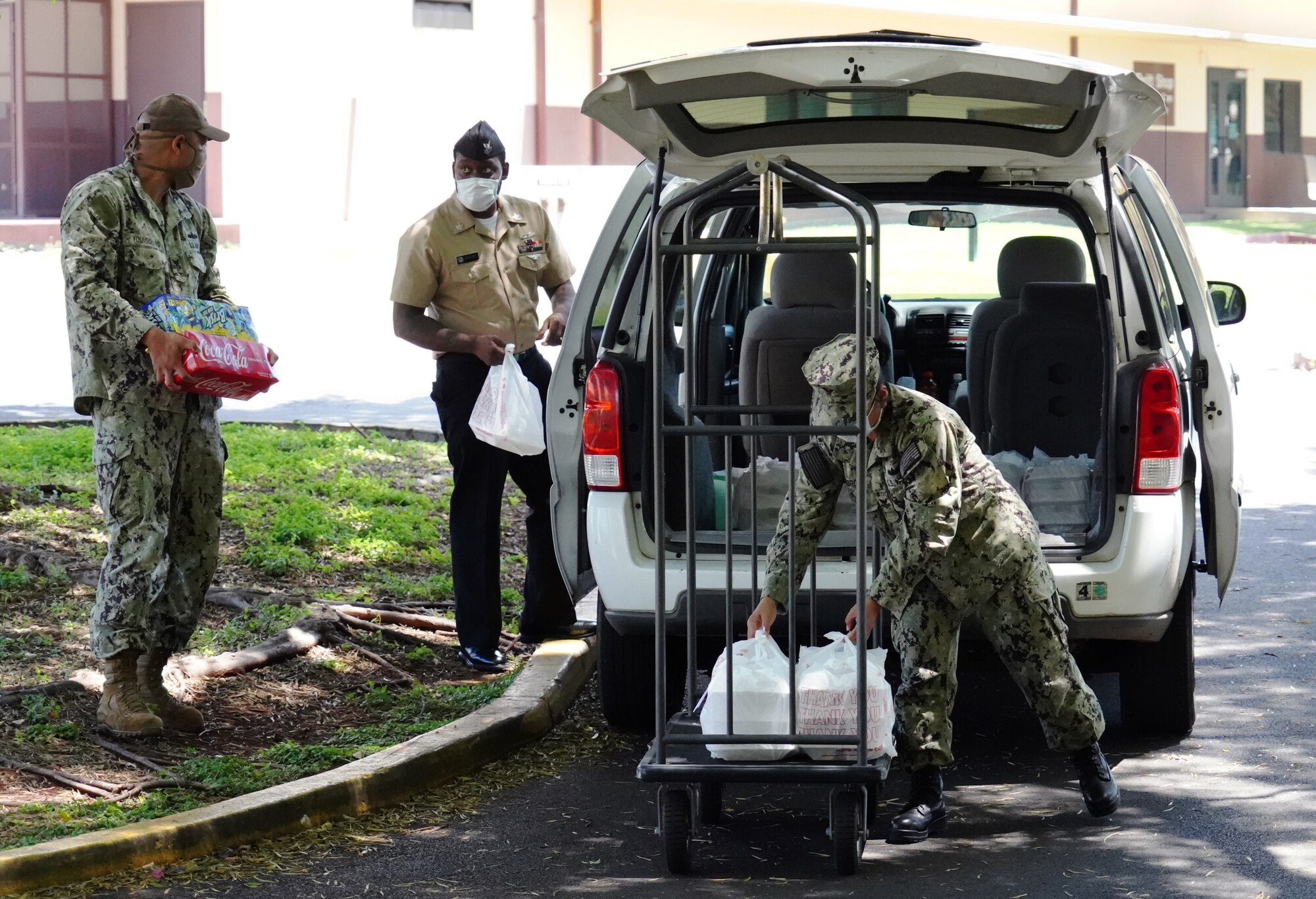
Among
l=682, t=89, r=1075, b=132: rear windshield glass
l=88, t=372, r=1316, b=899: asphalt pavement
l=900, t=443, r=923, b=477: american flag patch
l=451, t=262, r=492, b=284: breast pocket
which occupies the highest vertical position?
l=682, t=89, r=1075, b=132: rear windshield glass

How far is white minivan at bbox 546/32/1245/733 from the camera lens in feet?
15.0

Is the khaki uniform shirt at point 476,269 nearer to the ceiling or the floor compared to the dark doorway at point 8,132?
nearer to the floor

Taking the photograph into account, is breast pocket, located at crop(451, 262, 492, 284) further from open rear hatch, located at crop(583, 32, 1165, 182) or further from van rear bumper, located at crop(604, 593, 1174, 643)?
van rear bumper, located at crop(604, 593, 1174, 643)

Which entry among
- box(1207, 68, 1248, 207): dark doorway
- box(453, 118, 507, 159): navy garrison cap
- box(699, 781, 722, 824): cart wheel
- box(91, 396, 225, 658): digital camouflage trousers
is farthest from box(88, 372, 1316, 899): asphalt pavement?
box(1207, 68, 1248, 207): dark doorway

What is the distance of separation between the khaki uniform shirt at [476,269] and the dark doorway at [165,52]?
19.7 metres

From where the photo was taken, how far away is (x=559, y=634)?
6.68 meters

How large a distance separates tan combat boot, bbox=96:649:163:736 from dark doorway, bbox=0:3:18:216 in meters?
22.2

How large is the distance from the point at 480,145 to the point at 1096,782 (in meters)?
3.15

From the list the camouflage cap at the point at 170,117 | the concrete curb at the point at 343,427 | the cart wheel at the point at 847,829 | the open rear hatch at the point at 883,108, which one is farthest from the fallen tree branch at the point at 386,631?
the concrete curb at the point at 343,427

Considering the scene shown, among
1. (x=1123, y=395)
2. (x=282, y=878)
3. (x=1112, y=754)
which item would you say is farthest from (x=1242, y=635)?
(x=282, y=878)

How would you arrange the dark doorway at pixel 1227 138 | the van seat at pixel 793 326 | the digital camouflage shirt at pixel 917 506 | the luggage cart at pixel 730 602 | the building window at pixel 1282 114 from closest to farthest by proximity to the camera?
the luggage cart at pixel 730 602 < the digital camouflage shirt at pixel 917 506 < the van seat at pixel 793 326 < the dark doorway at pixel 1227 138 < the building window at pixel 1282 114

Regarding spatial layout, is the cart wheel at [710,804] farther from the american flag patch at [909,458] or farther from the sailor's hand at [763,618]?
the american flag patch at [909,458]

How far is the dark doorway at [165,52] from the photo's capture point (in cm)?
2512

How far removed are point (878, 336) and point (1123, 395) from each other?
741mm
